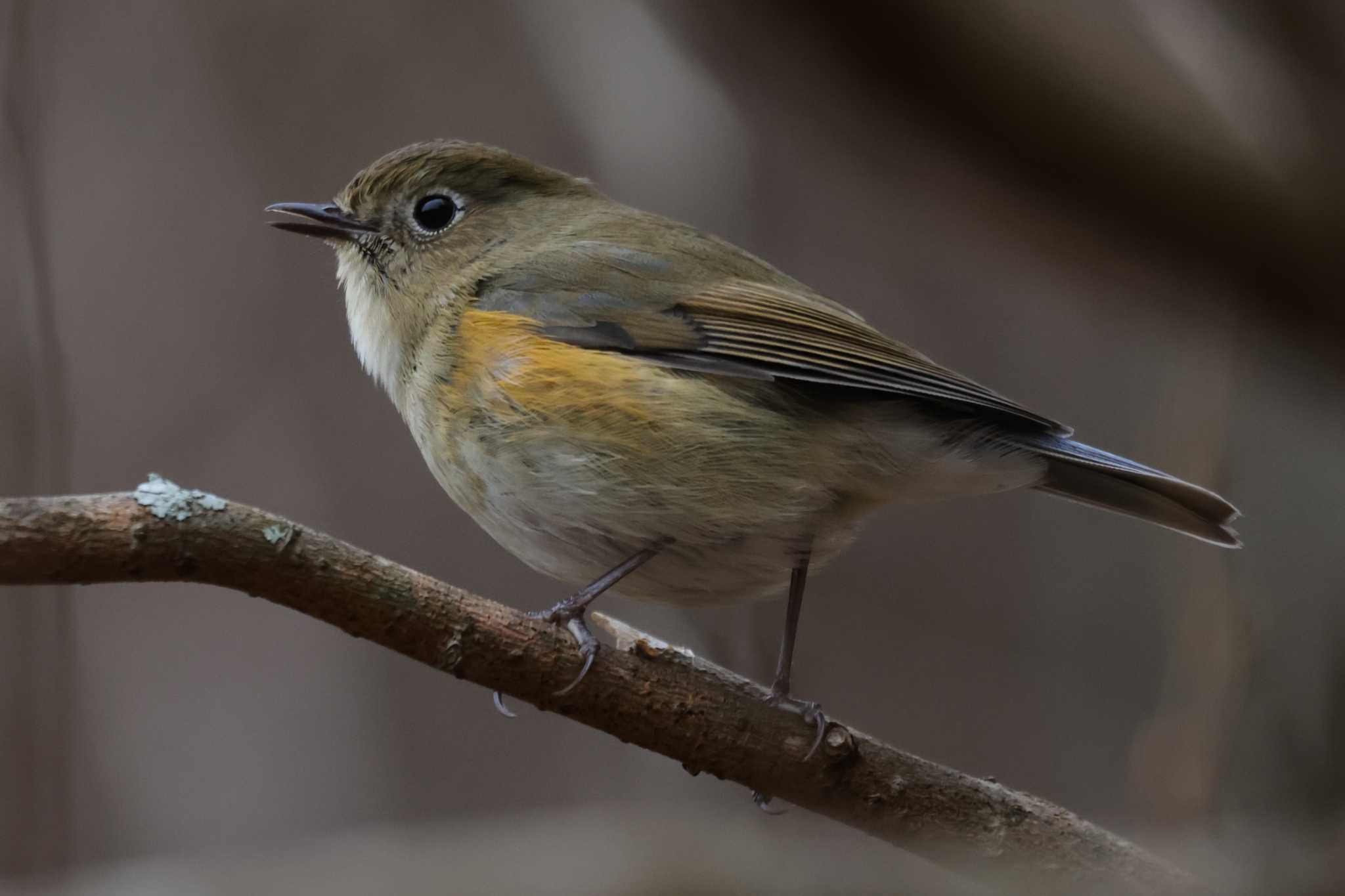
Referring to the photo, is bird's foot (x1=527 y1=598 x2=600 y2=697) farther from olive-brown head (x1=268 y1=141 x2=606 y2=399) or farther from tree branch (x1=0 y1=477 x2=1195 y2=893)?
olive-brown head (x1=268 y1=141 x2=606 y2=399)

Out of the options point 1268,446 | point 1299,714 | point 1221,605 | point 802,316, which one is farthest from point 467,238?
point 1268,446

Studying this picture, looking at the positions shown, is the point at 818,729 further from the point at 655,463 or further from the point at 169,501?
the point at 169,501

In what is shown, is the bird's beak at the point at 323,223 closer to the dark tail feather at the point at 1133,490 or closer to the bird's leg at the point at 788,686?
the bird's leg at the point at 788,686

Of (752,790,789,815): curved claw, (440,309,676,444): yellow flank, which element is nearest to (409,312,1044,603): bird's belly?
(440,309,676,444): yellow flank

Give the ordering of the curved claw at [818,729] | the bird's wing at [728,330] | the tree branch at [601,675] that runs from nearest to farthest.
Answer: the tree branch at [601,675] < the curved claw at [818,729] < the bird's wing at [728,330]

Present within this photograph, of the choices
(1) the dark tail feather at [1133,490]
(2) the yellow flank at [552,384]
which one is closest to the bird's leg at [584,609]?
(2) the yellow flank at [552,384]

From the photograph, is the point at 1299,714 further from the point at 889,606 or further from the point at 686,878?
the point at 889,606

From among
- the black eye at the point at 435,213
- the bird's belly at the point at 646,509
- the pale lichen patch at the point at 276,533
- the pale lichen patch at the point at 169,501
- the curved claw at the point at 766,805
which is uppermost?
the black eye at the point at 435,213
